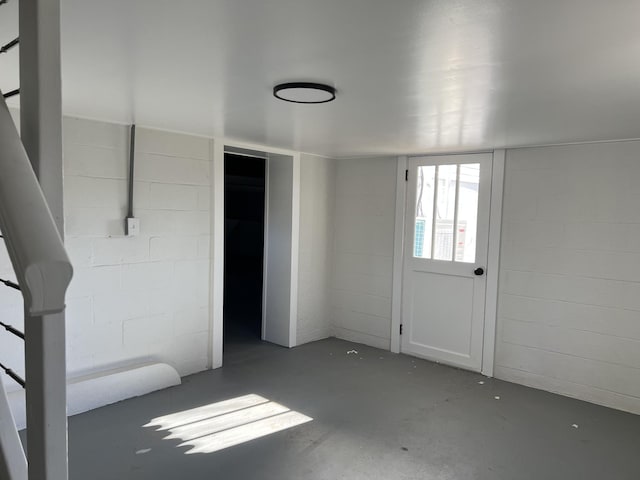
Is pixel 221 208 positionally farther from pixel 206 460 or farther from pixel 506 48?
pixel 506 48

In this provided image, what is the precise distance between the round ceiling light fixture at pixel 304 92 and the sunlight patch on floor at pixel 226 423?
2097mm

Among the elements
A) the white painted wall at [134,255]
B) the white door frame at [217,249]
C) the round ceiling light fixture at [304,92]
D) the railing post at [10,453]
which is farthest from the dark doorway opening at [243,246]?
the railing post at [10,453]

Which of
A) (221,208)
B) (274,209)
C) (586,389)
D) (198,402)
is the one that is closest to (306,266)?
(274,209)

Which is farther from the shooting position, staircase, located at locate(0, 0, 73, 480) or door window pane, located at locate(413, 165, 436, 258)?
door window pane, located at locate(413, 165, 436, 258)

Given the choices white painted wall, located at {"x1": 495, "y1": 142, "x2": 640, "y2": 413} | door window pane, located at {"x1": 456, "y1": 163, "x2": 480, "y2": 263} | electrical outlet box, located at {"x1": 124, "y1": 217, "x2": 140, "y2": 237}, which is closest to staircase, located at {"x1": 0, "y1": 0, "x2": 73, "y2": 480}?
electrical outlet box, located at {"x1": 124, "y1": 217, "x2": 140, "y2": 237}

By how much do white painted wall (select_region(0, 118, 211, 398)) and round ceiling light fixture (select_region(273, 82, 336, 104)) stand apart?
1.67m

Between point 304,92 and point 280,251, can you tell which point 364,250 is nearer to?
point 280,251

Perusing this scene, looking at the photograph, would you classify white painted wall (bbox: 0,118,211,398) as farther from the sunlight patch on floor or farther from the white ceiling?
the sunlight patch on floor

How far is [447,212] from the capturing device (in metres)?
4.39

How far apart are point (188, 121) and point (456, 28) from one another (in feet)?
7.36

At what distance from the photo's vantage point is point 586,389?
359 centimetres

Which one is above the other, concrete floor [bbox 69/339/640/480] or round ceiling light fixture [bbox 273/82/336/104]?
round ceiling light fixture [bbox 273/82/336/104]

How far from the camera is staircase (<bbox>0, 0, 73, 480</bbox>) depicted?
0.53 metres

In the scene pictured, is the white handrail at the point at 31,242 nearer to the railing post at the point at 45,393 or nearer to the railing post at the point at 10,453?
the railing post at the point at 45,393
